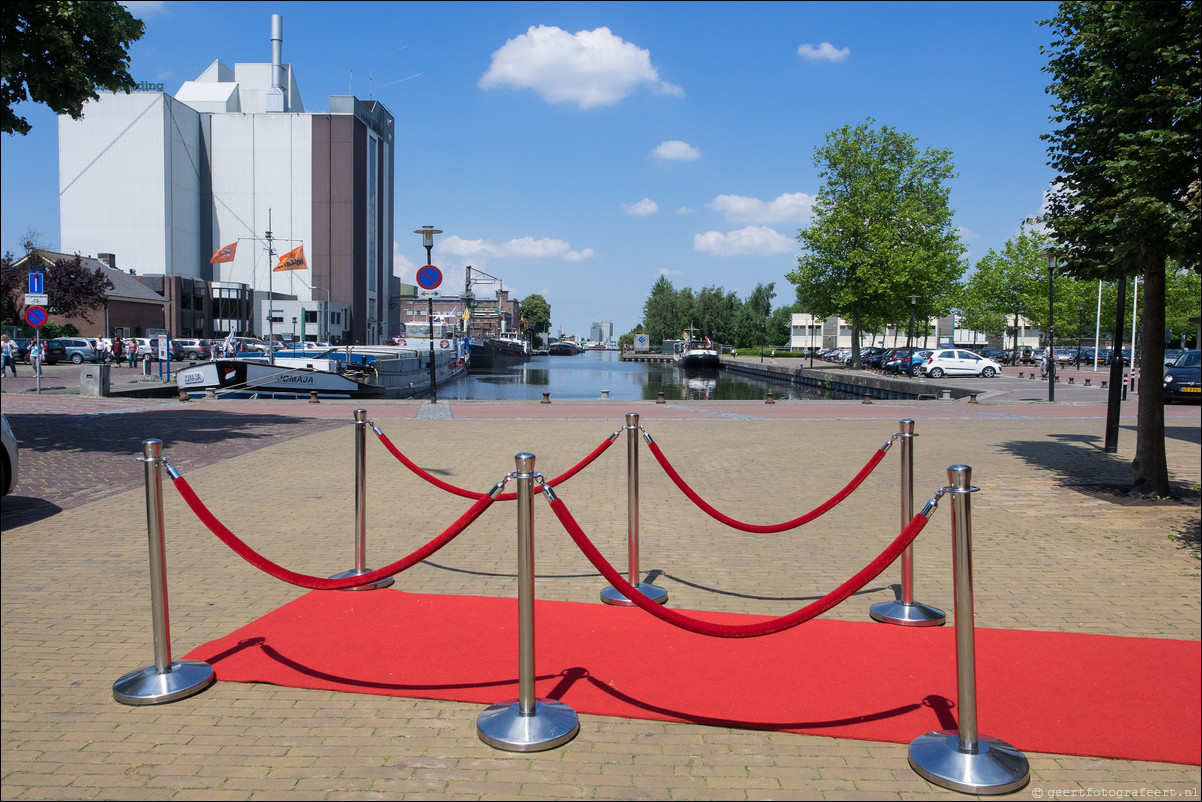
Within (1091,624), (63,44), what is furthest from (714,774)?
(63,44)

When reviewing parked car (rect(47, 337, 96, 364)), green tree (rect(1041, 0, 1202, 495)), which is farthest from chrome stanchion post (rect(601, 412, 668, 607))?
parked car (rect(47, 337, 96, 364))

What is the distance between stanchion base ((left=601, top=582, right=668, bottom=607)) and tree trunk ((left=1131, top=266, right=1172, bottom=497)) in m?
6.62

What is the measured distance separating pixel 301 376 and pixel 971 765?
31.2 m

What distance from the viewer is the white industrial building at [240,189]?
74.7 m

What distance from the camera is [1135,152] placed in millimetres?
7895

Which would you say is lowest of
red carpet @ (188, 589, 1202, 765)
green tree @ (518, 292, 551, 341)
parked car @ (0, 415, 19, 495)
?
red carpet @ (188, 589, 1202, 765)

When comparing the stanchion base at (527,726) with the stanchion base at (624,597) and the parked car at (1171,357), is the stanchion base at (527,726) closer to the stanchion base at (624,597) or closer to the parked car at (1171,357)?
the stanchion base at (624,597)

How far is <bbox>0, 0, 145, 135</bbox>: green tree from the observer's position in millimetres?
11305

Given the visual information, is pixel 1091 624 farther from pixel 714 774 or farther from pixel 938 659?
pixel 714 774

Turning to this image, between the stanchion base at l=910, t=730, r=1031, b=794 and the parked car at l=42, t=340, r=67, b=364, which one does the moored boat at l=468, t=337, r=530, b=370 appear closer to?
the parked car at l=42, t=340, r=67, b=364

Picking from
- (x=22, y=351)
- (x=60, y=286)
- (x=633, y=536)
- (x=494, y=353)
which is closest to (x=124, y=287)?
(x=60, y=286)

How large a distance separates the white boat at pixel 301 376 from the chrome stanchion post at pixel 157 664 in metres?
25.4

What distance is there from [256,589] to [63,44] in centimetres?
991

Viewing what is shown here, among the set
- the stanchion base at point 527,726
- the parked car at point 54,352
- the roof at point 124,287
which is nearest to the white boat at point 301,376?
the parked car at point 54,352
